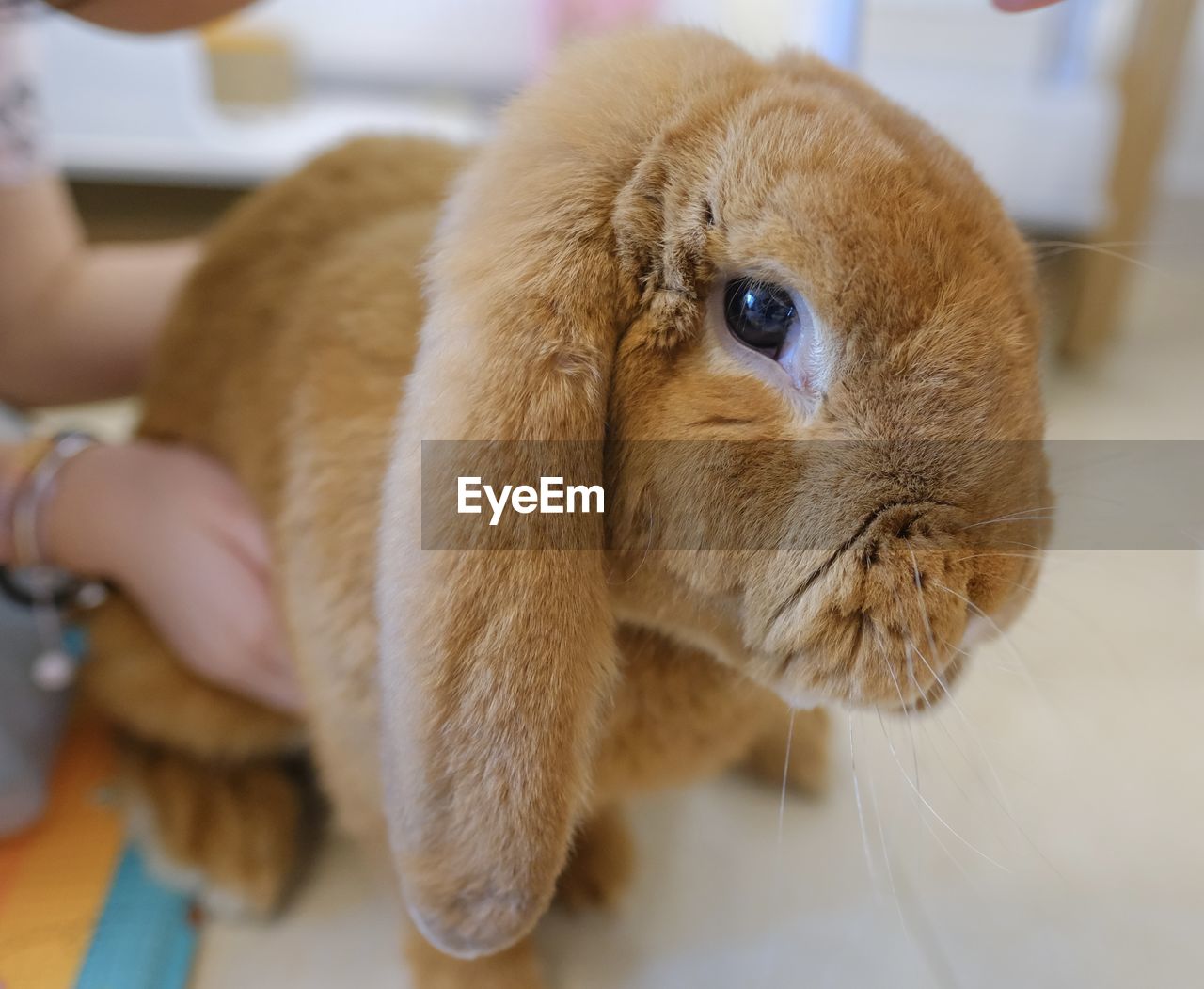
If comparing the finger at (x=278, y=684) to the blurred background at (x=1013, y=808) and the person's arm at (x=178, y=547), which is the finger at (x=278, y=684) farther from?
the blurred background at (x=1013, y=808)

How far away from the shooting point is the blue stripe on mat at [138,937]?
2.10 feet

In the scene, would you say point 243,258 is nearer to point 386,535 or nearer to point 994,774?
point 386,535

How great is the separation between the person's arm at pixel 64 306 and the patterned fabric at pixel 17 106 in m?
0.02

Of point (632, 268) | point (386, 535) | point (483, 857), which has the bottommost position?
point (483, 857)

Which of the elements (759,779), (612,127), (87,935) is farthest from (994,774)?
(87,935)

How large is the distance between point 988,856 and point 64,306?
3.35 feet

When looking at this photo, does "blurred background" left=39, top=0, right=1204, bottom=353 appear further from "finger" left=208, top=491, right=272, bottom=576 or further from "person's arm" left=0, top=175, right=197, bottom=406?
"finger" left=208, top=491, right=272, bottom=576

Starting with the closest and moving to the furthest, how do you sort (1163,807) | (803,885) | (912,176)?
1. (912,176)
2. (1163,807)
3. (803,885)

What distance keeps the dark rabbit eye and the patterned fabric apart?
0.84 meters

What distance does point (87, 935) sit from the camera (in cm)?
66

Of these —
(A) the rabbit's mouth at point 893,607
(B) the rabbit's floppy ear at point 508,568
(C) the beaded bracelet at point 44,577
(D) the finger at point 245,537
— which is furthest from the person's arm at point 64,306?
(A) the rabbit's mouth at point 893,607

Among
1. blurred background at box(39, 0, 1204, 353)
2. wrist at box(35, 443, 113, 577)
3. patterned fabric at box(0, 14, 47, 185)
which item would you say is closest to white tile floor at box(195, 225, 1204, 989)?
blurred background at box(39, 0, 1204, 353)

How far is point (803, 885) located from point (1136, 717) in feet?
0.91

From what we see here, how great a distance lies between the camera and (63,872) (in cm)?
71
